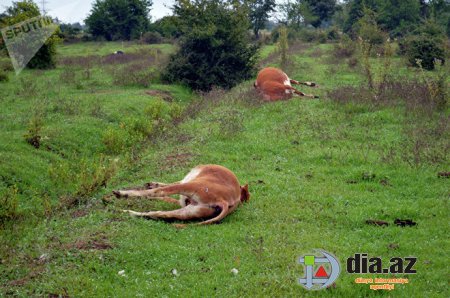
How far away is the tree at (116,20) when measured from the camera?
4553 cm

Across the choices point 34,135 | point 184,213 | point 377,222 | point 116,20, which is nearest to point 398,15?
point 116,20

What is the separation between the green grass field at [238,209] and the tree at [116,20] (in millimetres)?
31777

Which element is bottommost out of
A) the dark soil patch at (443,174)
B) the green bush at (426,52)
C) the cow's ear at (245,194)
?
the dark soil patch at (443,174)

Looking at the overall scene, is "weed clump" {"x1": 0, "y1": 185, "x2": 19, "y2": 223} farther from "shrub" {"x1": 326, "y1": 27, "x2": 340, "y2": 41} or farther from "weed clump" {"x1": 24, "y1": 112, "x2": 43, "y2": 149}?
"shrub" {"x1": 326, "y1": 27, "x2": 340, "y2": 41}

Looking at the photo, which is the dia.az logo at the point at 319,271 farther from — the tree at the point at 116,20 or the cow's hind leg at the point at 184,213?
the tree at the point at 116,20

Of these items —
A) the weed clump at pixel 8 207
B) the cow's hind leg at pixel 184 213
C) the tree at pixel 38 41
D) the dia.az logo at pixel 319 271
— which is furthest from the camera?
the tree at pixel 38 41

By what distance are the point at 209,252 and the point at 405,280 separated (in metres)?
2.03

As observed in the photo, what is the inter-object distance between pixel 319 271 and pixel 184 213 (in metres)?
2.06

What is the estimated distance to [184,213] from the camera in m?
6.53

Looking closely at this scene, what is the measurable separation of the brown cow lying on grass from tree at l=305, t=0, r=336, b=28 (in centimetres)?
4854

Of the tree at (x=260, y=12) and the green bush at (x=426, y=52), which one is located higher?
the tree at (x=260, y=12)

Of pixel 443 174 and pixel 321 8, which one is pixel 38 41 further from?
pixel 321 8

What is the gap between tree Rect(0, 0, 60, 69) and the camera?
72.8 feet

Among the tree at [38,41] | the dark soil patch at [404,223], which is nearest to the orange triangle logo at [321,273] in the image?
the dark soil patch at [404,223]
